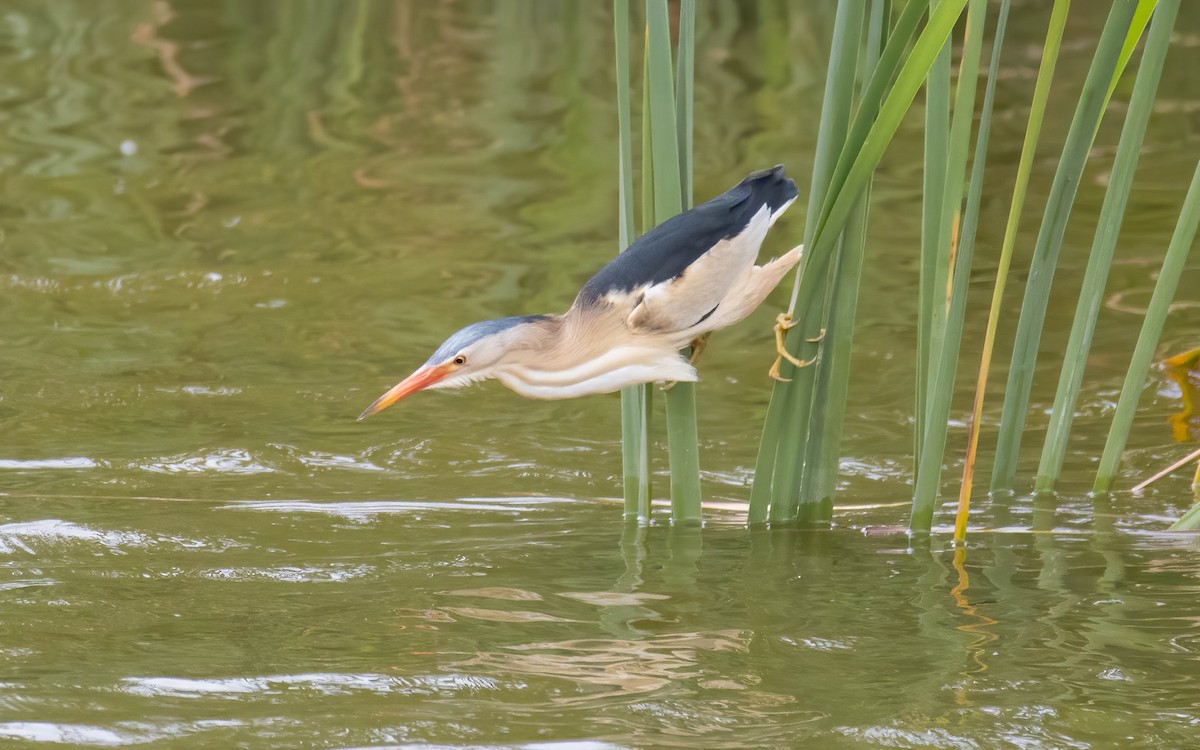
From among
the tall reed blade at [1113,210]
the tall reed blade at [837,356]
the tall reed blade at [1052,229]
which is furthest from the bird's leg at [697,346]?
the tall reed blade at [1113,210]

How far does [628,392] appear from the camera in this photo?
2623 mm

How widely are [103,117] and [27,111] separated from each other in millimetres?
499

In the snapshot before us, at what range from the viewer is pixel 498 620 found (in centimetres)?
241

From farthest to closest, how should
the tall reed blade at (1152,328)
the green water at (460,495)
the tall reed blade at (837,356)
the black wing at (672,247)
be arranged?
Result: the tall reed blade at (1152,328), the tall reed blade at (837,356), the black wing at (672,247), the green water at (460,495)

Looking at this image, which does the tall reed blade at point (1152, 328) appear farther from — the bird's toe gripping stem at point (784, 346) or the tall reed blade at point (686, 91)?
the tall reed blade at point (686, 91)

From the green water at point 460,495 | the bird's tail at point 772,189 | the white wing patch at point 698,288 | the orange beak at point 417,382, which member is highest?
the bird's tail at point 772,189

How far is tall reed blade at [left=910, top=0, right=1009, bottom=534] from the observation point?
225cm

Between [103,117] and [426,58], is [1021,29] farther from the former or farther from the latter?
[103,117]

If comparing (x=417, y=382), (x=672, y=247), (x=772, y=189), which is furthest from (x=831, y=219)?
(x=417, y=382)

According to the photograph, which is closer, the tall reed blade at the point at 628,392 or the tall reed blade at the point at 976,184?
the tall reed blade at the point at 976,184

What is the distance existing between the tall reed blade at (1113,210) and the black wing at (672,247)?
2.42 feet

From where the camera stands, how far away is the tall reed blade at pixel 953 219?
2.25m

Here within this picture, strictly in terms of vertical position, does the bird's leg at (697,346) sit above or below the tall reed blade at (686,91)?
below

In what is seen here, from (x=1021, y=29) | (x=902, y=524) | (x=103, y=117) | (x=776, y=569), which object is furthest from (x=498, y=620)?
(x=1021, y=29)
